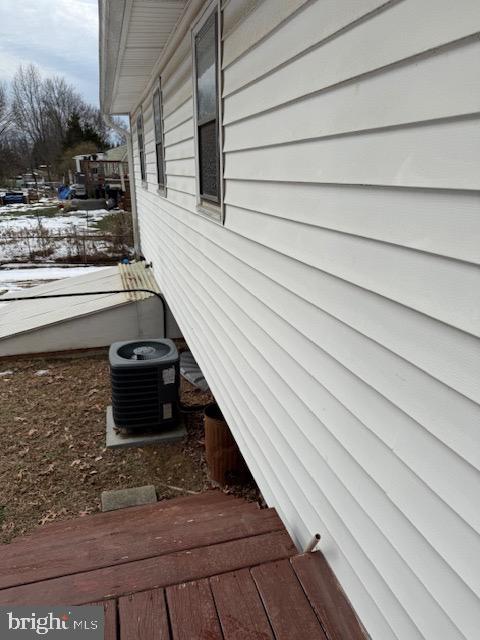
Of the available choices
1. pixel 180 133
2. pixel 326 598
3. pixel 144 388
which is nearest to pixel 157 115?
pixel 180 133

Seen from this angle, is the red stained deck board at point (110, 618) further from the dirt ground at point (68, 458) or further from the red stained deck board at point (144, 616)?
the dirt ground at point (68, 458)

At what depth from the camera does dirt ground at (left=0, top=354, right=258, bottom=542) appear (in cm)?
378

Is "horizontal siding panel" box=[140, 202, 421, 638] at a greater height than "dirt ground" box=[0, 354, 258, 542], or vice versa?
"horizontal siding panel" box=[140, 202, 421, 638]

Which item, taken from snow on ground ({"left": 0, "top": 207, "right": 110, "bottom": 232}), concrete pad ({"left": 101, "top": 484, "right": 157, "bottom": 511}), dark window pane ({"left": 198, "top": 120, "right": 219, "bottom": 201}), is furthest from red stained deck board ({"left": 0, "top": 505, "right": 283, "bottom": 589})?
snow on ground ({"left": 0, "top": 207, "right": 110, "bottom": 232})

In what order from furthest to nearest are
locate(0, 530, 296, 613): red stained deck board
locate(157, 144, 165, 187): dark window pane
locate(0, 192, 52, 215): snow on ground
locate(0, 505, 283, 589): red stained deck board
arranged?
locate(0, 192, 52, 215): snow on ground < locate(157, 144, 165, 187): dark window pane < locate(0, 505, 283, 589): red stained deck board < locate(0, 530, 296, 613): red stained deck board

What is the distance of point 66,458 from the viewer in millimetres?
4402

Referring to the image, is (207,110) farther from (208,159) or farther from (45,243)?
(45,243)

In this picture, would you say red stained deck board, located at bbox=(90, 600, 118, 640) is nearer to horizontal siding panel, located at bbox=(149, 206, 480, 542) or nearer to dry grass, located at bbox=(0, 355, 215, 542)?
horizontal siding panel, located at bbox=(149, 206, 480, 542)

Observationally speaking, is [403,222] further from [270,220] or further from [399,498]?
[270,220]

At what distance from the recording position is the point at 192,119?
12.5ft

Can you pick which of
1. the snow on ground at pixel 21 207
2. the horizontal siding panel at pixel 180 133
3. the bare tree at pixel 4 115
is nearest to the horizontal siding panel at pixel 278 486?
the horizontal siding panel at pixel 180 133

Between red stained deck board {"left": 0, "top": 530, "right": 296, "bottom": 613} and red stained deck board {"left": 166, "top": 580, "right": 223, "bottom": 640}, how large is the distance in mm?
62

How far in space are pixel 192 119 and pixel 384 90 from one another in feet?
9.48

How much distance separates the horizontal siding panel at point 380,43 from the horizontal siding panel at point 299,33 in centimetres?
4
